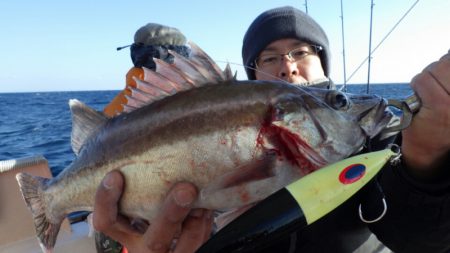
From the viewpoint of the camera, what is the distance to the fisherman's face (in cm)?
307

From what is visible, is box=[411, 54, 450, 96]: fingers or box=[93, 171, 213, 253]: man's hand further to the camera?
box=[93, 171, 213, 253]: man's hand

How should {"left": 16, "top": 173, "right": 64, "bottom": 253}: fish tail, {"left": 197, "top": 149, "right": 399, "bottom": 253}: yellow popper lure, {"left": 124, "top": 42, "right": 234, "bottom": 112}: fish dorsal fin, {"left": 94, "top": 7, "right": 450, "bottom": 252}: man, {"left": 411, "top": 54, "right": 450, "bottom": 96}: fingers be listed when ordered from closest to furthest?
{"left": 197, "top": 149, "right": 399, "bottom": 253}: yellow popper lure → {"left": 411, "top": 54, "right": 450, "bottom": 96}: fingers → {"left": 94, "top": 7, "right": 450, "bottom": 252}: man → {"left": 124, "top": 42, "right": 234, "bottom": 112}: fish dorsal fin → {"left": 16, "top": 173, "right": 64, "bottom": 253}: fish tail

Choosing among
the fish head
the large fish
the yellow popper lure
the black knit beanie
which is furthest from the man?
the black knit beanie

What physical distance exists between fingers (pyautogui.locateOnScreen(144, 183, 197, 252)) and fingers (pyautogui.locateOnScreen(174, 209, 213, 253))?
6 centimetres

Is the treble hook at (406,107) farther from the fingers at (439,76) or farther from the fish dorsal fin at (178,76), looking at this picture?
the fish dorsal fin at (178,76)

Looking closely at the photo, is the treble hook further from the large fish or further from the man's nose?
the man's nose

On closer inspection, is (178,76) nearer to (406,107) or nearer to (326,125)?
(326,125)

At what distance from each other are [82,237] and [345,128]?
11.6 feet

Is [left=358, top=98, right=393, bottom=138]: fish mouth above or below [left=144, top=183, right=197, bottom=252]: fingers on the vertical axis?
above

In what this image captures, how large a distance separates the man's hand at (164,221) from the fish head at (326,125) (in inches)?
21.6

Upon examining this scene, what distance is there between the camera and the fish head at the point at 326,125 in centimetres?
164

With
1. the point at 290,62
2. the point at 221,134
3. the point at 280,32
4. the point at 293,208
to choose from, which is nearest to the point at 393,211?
the point at 293,208

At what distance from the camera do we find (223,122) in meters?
1.71

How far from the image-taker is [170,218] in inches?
72.1
